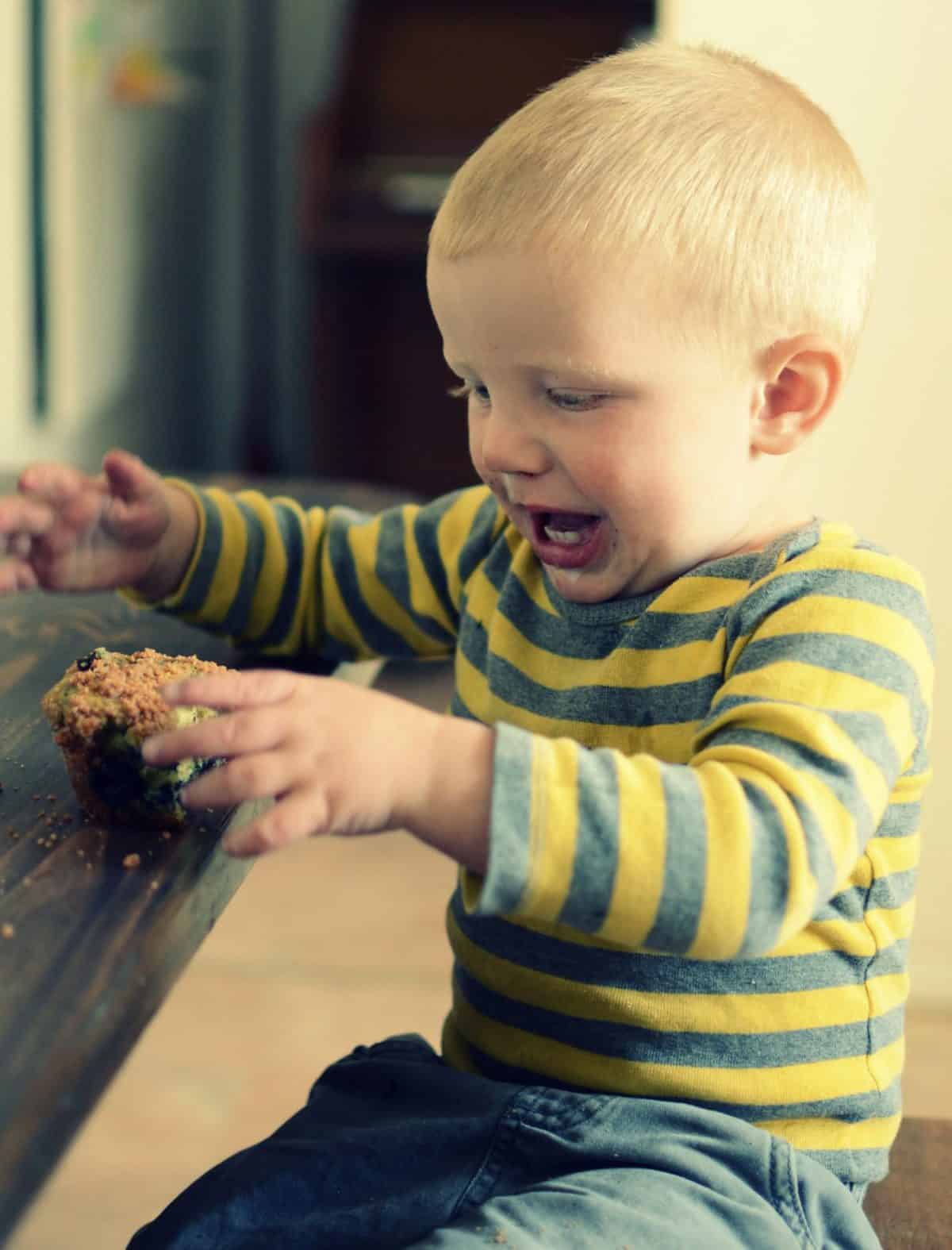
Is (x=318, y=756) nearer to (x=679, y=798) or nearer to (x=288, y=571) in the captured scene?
(x=679, y=798)

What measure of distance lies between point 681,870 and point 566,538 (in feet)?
0.90

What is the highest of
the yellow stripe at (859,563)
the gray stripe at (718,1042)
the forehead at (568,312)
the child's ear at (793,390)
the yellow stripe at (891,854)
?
the forehead at (568,312)

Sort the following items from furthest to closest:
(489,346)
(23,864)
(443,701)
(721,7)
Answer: (443,701)
(721,7)
(489,346)
(23,864)

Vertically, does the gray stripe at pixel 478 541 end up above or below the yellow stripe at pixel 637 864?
below

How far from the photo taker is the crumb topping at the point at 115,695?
65cm

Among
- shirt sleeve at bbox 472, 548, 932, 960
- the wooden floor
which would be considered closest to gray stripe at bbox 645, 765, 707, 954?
shirt sleeve at bbox 472, 548, 932, 960

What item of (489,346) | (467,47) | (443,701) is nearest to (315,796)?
(489,346)

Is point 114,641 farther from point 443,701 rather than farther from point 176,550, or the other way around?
point 443,701

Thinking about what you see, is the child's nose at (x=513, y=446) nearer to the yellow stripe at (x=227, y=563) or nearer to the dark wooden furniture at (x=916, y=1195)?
the yellow stripe at (x=227, y=563)

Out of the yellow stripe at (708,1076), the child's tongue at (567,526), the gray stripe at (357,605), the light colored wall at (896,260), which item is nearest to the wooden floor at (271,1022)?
the light colored wall at (896,260)

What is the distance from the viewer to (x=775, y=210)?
2.72 feet

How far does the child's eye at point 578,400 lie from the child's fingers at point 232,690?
0.83 ft

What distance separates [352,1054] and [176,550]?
0.33 meters

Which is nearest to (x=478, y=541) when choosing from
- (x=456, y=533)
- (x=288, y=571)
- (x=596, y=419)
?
(x=456, y=533)
